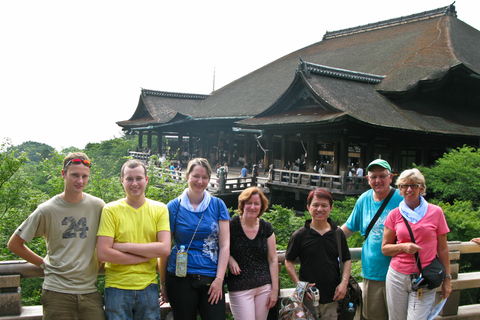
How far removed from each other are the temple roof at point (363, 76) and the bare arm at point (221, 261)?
11.1 m

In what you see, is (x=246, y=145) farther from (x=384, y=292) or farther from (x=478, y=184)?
(x=384, y=292)

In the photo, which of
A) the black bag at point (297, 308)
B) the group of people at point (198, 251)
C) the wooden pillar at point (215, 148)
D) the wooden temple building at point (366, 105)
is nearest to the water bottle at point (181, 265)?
the group of people at point (198, 251)

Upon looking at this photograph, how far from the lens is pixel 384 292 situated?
3.25 m

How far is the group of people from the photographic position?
8.66 ft

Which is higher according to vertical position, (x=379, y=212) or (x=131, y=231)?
(x=379, y=212)

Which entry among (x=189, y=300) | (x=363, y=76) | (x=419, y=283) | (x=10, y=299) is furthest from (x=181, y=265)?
(x=363, y=76)

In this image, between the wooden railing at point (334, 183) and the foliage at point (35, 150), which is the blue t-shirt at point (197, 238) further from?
the wooden railing at point (334, 183)

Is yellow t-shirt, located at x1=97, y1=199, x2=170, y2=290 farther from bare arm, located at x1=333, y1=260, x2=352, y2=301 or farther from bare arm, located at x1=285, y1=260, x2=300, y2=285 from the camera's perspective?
bare arm, located at x1=333, y1=260, x2=352, y2=301

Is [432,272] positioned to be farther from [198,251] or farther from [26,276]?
[26,276]

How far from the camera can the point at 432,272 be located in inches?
115

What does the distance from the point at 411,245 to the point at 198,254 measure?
1.64 m

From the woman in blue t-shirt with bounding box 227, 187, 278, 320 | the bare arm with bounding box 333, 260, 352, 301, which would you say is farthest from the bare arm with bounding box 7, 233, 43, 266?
the bare arm with bounding box 333, 260, 352, 301

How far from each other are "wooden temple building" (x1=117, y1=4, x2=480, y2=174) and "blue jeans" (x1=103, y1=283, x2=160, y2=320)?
455 inches

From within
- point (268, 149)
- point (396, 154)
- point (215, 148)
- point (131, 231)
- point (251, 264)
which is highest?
point (215, 148)
